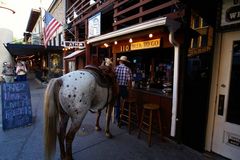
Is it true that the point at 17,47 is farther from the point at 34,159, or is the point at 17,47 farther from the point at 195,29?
the point at 195,29

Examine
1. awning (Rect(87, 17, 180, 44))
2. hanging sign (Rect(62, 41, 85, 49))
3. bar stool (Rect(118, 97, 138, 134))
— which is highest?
hanging sign (Rect(62, 41, 85, 49))

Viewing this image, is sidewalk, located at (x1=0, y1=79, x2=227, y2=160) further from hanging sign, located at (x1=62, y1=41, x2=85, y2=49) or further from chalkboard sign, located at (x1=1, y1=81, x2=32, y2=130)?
hanging sign, located at (x1=62, y1=41, x2=85, y2=49)

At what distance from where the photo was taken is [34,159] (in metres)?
3.53

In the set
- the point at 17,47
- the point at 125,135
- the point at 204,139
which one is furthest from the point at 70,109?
the point at 17,47

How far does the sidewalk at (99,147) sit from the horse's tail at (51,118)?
61cm

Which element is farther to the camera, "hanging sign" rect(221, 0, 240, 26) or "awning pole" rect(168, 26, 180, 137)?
"awning pole" rect(168, 26, 180, 137)

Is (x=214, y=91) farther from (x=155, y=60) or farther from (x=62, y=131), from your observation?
(x=62, y=131)

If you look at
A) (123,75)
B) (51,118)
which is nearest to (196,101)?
(123,75)

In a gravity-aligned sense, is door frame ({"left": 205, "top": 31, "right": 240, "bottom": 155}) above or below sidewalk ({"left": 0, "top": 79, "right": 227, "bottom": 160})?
above

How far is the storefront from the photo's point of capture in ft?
13.2

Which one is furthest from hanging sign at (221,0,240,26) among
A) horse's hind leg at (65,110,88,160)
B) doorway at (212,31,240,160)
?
horse's hind leg at (65,110,88,160)

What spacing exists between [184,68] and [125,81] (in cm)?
168

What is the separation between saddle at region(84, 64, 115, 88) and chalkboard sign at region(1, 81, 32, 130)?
7.80 ft

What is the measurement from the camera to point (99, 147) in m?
4.06
